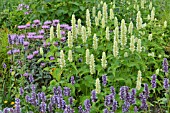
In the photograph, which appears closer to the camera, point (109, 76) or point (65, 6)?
point (109, 76)

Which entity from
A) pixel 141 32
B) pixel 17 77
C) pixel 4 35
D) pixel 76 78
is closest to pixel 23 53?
pixel 17 77

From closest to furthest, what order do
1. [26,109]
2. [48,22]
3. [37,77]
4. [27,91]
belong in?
[26,109], [27,91], [37,77], [48,22]

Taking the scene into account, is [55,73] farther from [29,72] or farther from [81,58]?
[29,72]

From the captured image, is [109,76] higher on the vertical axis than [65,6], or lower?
lower

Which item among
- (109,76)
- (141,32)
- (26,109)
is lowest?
(26,109)

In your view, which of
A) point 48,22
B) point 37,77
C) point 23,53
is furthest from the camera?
point 48,22

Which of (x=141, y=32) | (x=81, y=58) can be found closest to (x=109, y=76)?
(x=81, y=58)

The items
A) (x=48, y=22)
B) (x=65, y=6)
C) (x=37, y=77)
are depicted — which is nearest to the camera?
(x=37, y=77)

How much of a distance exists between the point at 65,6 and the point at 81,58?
202 cm

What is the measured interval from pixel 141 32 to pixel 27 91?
4.80 ft

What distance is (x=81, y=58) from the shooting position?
431cm

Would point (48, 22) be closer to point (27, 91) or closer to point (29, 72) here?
point (29, 72)

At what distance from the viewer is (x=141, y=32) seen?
4699mm

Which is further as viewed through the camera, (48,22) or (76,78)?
(48,22)
